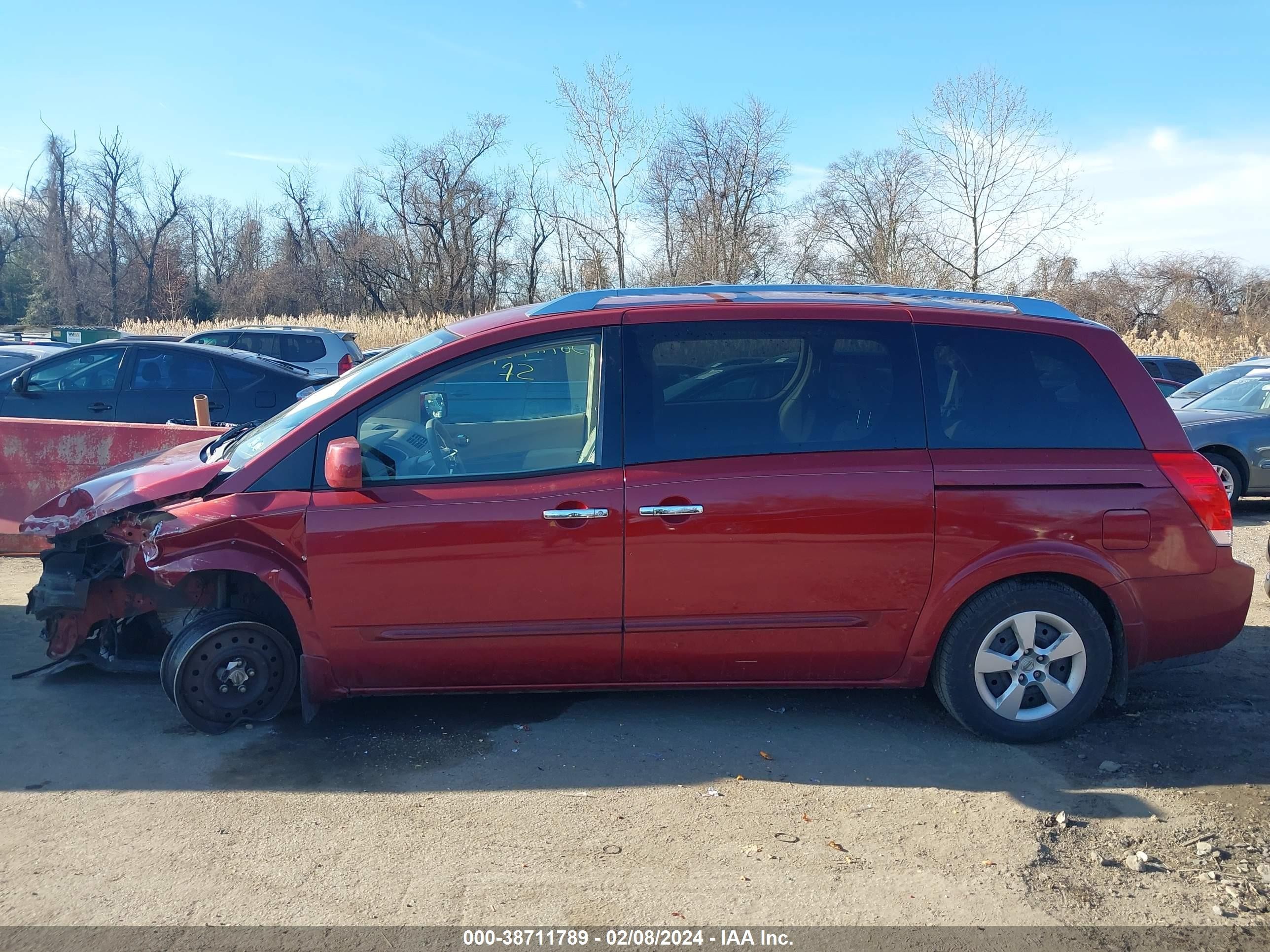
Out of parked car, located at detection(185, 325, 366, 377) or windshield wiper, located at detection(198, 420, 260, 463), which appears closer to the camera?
windshield wiper, located at detection(198, 420, 260, 463)

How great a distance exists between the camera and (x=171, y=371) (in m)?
10.3

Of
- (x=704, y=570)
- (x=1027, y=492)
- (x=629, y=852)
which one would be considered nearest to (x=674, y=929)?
(x=629, y=852)

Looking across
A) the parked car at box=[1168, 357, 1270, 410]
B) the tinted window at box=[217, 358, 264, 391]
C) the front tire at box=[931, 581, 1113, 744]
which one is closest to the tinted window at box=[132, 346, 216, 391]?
the tinted window at box=[217, 358, 264, 391]

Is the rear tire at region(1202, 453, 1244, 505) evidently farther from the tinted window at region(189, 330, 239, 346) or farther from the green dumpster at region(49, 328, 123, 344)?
the green dumpster at region(49, 328, 123, 344)

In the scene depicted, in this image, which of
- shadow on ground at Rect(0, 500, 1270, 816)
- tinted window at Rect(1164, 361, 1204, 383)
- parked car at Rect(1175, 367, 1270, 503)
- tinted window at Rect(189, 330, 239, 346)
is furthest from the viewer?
tinted window at Rect(1164, 361, 1204, 383)

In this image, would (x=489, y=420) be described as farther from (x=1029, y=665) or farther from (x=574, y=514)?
(x=1029, y=665)

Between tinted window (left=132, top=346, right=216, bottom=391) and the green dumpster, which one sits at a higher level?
the green dumpster

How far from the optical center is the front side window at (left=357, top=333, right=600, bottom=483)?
13.8 ft

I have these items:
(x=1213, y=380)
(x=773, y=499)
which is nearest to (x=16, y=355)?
(x=773, y=499)

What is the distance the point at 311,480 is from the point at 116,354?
755cm

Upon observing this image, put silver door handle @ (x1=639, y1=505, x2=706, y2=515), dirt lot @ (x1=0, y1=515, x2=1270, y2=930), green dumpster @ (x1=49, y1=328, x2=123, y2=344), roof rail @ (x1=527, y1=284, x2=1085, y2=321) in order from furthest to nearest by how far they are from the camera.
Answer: green dumpster @ (x1=49, y1=328, x2=123, y2=344), roof rail @ (x1=527, y1=284, x2=1085, y2=321), silver door handle @ (x1=639, y1=505, x2=706, y2=515), dirt lot @ (x1=0, y1=515, x2=1270, y2=930)

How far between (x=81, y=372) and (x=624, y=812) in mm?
9002

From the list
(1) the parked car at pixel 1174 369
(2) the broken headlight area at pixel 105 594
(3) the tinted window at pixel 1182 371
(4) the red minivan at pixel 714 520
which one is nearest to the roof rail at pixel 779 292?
(4) the red minivan at pixel 714 520

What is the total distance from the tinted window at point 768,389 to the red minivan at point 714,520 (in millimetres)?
11
